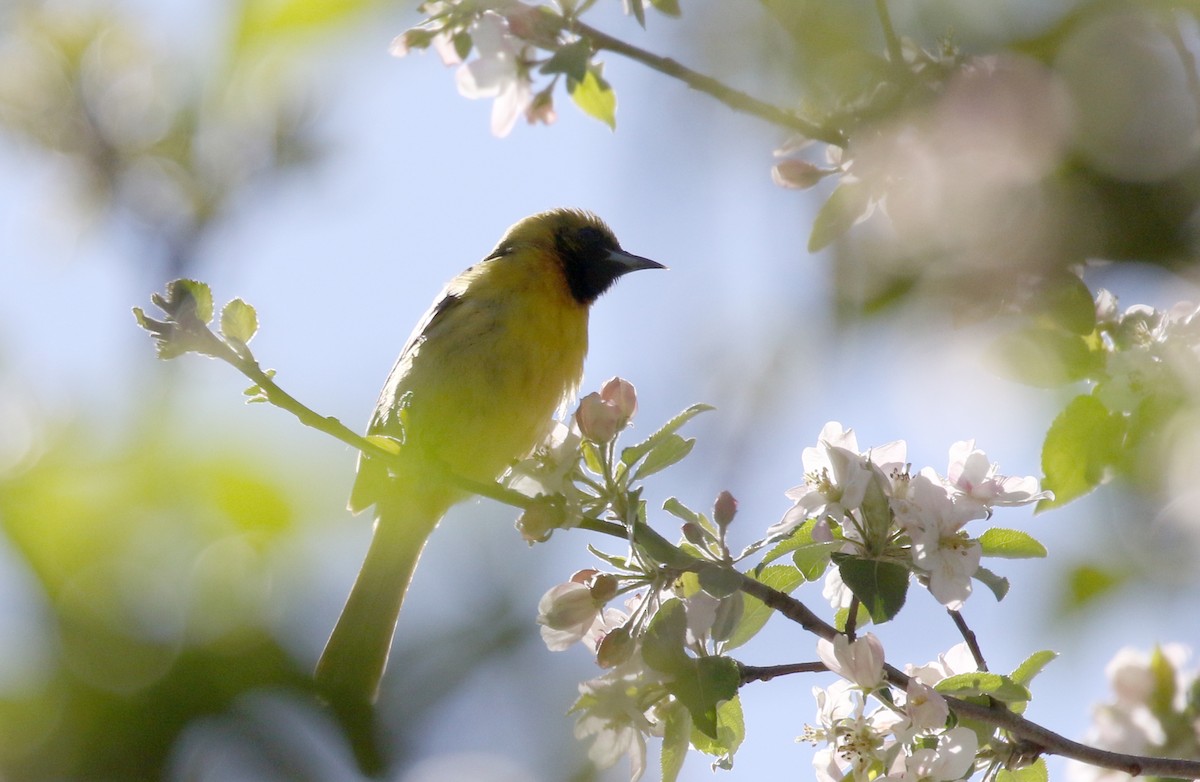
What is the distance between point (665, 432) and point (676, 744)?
530 mm

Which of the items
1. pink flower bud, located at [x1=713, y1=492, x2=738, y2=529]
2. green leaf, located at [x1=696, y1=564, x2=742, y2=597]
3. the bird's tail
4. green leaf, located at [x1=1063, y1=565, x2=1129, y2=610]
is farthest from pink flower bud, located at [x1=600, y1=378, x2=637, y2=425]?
green leaf, located at [x1=1063, y1=565, x2=1129, y2=610]

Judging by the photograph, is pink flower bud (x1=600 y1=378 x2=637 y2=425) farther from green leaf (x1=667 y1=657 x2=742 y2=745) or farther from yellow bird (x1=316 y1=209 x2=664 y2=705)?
yellow bird (x1=316 y1=209 x2=664 y2=705)

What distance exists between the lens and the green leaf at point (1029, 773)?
2.17m

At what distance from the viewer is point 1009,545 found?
212cm

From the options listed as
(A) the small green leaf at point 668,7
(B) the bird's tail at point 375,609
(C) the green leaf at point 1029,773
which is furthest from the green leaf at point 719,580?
(A) the small green leaf at point 668,7

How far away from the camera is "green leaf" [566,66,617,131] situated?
2975 millimetres

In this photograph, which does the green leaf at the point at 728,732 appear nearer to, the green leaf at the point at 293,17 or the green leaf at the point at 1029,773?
the green leaf at the point at 1029,773

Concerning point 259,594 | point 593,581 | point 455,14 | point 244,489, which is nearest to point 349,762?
point 259,594

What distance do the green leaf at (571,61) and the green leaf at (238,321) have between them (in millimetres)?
977

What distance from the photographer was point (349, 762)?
1.36 m

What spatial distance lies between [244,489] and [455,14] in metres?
1.71

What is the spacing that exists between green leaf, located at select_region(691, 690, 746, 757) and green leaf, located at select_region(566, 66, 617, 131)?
143cm

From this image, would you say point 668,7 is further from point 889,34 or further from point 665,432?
point 665,432

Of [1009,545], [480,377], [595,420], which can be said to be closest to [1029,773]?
[1009,545]
